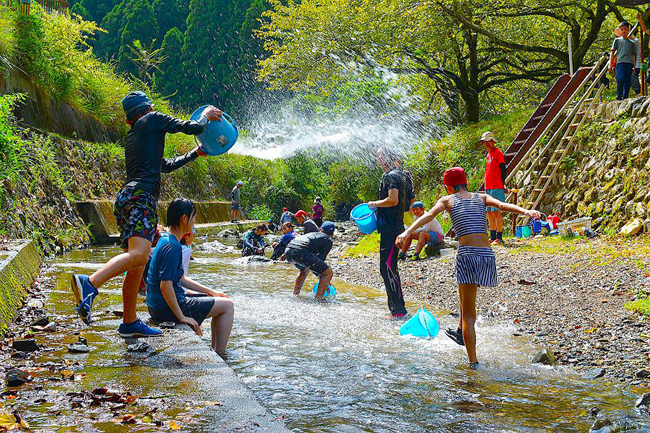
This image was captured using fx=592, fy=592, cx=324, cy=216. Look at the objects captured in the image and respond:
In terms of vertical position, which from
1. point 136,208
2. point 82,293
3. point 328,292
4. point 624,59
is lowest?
point 328,292

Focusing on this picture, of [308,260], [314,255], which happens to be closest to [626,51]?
[314,255]

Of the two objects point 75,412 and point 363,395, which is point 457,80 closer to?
point 363,395

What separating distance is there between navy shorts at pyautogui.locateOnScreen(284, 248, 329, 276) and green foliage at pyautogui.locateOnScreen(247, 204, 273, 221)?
23152mm

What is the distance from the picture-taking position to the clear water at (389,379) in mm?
3604

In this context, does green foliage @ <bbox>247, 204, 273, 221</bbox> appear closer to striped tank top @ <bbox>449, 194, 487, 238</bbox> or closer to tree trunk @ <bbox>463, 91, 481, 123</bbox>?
tree trunk @ <bbox>463, 91, 481, 123</bbox>

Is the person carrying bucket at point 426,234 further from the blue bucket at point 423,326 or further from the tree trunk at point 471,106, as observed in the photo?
the tree trunk at point 471,106

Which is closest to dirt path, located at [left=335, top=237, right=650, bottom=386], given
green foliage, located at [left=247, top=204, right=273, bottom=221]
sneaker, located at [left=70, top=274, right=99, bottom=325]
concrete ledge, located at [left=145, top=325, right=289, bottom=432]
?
concrete ledge, located at [left=145, top=325, right=289, bottom=432]

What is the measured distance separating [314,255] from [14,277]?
392 cm

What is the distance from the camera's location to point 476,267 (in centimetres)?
494

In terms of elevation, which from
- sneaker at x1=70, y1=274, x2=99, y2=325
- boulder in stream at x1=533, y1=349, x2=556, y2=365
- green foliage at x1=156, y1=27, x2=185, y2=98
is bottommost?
boulder in stream at x1=533, y1=349, x2=556, y2=365

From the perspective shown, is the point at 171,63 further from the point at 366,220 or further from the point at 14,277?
the point at 14,277

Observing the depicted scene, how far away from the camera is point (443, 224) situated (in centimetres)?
1576

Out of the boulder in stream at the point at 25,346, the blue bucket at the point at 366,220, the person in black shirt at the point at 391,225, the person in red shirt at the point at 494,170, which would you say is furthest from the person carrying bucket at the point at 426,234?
the boulder in stream at the point at 25,346

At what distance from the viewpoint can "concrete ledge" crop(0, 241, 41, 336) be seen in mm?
4812
